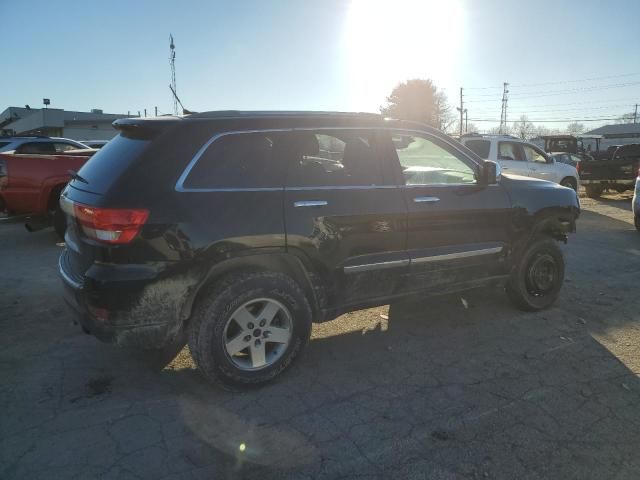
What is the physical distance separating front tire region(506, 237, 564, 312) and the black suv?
0.65 m

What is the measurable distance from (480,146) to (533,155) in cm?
202

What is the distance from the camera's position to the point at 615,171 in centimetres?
1478

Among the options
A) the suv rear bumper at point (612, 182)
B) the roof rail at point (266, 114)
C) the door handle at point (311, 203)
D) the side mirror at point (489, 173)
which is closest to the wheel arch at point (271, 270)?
the door handle at point (311, 203)

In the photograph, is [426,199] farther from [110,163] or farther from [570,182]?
[570,182]

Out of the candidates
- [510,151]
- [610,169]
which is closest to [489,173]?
[510,151]

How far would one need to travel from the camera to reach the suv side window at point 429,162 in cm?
390

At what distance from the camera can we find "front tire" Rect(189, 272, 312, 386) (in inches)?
120

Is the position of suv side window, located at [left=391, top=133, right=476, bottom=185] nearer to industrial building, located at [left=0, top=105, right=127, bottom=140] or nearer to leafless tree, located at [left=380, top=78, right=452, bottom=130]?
industrial building, located at [left=0, top=105, right=127, bottom=140]

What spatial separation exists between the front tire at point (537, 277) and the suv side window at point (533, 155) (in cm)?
769

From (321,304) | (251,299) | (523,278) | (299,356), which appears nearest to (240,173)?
(251,299)

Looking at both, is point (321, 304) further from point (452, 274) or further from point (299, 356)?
point (452, 274)

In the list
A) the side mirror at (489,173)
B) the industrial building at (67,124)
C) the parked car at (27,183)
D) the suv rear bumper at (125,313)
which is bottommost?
the suv rear bumper at (125,313)

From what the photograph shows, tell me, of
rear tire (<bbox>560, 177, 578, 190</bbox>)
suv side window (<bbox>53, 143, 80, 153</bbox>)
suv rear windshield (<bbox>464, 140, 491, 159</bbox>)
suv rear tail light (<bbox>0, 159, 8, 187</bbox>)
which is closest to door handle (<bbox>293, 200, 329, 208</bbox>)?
suv rear tail light (<bbox>0, 159, 8, 187</bbox>)

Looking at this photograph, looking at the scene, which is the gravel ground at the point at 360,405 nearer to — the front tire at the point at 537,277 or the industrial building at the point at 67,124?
the front tire at the point at 537,277
